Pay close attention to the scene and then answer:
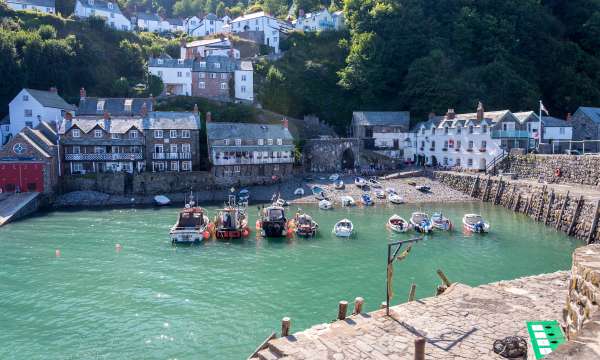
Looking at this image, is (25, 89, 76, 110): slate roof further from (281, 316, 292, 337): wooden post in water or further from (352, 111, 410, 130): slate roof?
(281, 316, 292, 337): wooden post in water

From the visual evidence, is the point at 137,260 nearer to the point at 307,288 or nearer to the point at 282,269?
the point at 282,269

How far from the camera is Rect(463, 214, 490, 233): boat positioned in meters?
42.1

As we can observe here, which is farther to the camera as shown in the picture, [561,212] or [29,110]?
[29,110]

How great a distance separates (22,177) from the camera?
55.8m

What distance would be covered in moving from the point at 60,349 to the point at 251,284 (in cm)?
1125

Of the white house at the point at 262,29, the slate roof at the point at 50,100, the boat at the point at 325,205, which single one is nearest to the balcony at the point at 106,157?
the slate roof at the point at 50,100

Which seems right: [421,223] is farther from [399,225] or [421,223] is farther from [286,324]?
[286,324]

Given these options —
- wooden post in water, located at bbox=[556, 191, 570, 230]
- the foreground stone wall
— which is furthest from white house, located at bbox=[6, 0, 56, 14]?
wooden post in water, located at bbox=[556, 191, 570, 230]

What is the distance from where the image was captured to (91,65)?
88.4 meters

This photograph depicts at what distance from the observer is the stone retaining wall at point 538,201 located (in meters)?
39.8

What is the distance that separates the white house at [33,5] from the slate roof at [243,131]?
62.8 meters

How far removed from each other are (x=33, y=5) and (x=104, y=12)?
571 inches

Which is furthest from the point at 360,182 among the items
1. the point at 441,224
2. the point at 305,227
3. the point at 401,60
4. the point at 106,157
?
the point at 401,60

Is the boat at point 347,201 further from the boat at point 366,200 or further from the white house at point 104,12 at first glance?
the white house at point 104,12
